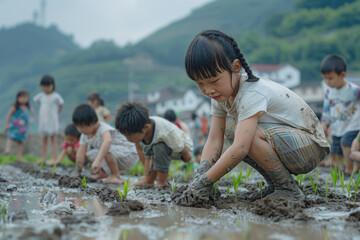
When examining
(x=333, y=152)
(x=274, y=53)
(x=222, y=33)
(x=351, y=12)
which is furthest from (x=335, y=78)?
(x=351, y=12)

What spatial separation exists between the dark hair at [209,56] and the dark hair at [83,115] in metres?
2.30

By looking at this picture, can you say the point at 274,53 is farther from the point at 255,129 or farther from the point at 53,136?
the point at 255,129

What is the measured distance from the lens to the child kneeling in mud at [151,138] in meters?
3.85

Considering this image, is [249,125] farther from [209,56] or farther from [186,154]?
[186,154]

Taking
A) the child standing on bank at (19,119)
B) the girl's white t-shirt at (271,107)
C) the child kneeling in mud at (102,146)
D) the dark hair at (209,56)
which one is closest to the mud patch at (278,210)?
the girl's white t-shirt at (271,107)

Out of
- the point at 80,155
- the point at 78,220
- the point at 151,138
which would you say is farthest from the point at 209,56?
the point at 80,155

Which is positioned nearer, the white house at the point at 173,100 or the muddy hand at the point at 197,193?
the muddy hand at the point at 197,193

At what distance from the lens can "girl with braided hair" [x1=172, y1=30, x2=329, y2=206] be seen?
245 cm

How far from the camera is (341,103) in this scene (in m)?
5.30

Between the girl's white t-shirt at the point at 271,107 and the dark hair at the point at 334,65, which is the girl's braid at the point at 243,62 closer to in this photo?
the girl's white t-shirt at the point at 271,107

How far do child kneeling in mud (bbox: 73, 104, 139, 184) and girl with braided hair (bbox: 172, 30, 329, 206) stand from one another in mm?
1862

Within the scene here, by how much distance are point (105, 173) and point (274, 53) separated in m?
64.4

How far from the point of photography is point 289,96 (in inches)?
108

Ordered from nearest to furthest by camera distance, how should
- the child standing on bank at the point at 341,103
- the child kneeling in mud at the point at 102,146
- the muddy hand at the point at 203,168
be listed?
the muddy hand at the point at 203,168 → the child kneeling in mud at the point at 102,146 → the child standing on bank at the point at 341,103
